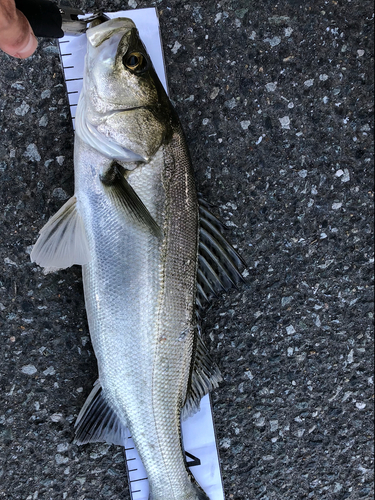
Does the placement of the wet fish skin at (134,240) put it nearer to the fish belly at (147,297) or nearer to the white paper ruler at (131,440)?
the fish belly at (147,297)

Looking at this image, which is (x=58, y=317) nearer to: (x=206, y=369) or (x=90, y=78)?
(x=206, y=369)

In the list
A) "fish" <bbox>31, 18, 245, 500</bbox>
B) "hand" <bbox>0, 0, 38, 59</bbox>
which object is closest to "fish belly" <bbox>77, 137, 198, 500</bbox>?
"fish" <bbox>31, 18, 245, 500</bbox>

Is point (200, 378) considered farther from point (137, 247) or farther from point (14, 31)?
point (14, 31)

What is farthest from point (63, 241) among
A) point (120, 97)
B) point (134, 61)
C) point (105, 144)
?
point (134, 61)

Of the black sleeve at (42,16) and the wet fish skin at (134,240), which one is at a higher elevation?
the black sleeve at (42,16)

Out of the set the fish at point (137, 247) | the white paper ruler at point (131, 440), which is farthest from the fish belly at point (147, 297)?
the white paper ruler at point (131, 440)

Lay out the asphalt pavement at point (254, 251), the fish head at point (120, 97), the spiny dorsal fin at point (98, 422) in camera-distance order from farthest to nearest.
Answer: the asphalt pavement at point (254, 251), the spiny dorsal fin at point (98, 422), the fish head at point (120, 97)

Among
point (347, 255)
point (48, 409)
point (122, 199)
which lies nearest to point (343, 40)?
point (347, 255)
